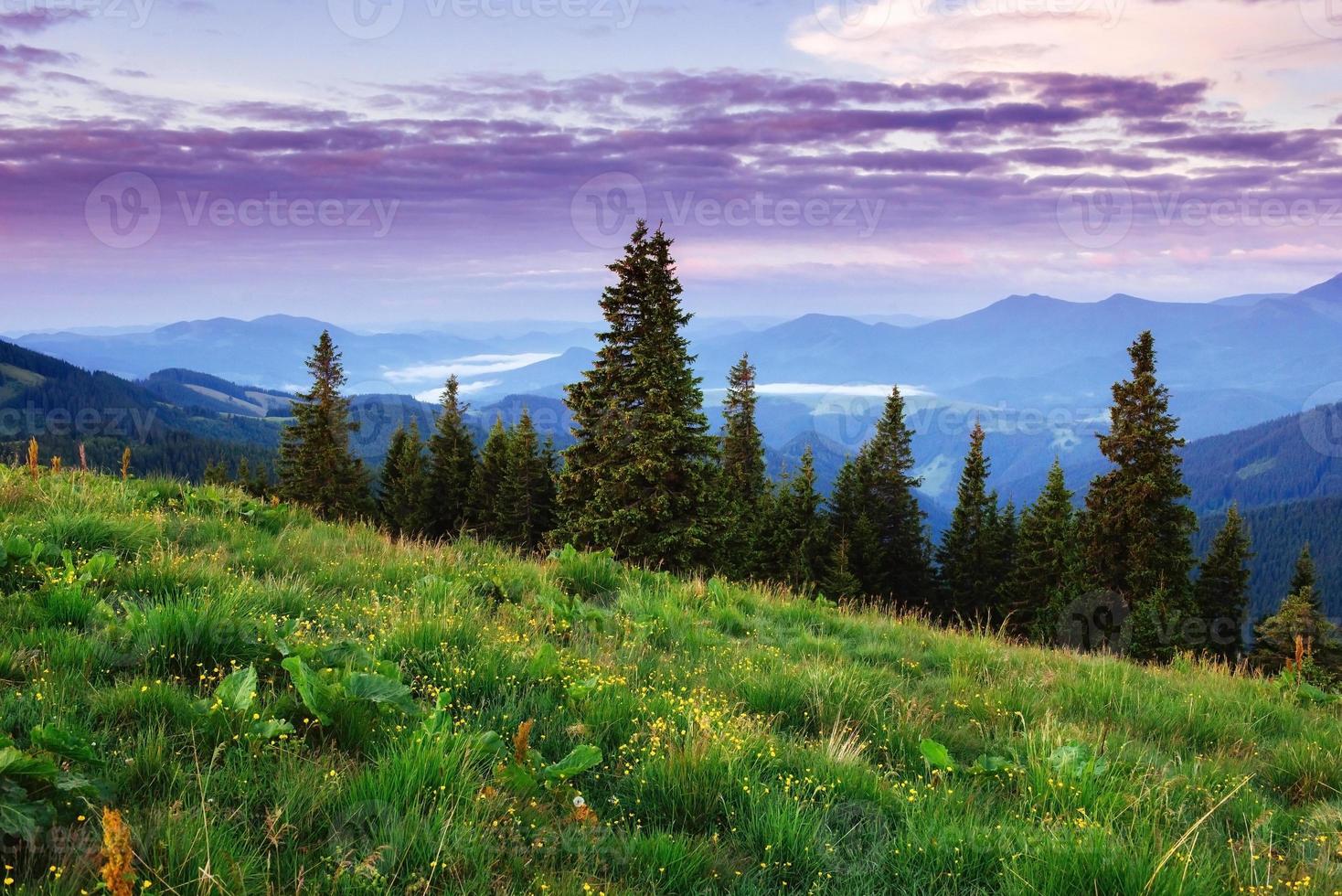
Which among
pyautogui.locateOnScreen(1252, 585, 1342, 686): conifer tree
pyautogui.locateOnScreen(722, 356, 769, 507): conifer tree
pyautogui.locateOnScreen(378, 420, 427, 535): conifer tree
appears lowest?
pyautogui.locateOnScreen(1252, 585, 1342, 686): conifer tree

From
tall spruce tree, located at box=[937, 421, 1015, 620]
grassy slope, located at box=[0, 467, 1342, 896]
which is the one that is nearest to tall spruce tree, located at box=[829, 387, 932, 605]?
tall spruce tree, located at box=[937, 421, 1015, 620]

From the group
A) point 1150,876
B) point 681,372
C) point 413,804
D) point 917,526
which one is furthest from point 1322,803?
point 917,526

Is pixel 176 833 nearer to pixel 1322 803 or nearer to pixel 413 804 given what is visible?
pixel 413 804

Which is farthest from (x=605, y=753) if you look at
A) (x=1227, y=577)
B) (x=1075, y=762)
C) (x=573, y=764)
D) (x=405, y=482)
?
(x=1227, y=577)

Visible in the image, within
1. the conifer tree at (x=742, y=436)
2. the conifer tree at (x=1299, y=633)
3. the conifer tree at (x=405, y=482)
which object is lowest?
the conifer tree at (x=1299, y=633)

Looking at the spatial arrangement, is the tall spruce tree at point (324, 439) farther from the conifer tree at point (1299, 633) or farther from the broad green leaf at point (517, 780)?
the conifer tree at point (1299, 633)

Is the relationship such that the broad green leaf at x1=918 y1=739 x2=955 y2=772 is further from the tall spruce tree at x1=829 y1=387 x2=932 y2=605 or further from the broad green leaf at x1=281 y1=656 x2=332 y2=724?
the tall spruce tree at x1=829 y1=387 x2=932 y2=605

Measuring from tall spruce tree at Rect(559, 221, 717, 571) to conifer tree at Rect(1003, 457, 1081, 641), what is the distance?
2417 centimetres

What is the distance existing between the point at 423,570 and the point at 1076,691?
21.3ft

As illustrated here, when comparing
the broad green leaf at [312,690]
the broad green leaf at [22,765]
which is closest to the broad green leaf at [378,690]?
the broad green leaf at [312,690]

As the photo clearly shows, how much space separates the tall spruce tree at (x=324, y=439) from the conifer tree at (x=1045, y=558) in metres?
44.3

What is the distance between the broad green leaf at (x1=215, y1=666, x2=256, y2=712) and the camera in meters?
3.60

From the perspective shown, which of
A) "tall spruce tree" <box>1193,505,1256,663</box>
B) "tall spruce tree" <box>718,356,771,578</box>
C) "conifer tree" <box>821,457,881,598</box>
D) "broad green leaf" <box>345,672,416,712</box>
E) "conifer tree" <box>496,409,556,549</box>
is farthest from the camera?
"conifer tree" <box>496,409,556,549</box>

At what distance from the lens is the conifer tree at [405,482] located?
58.5 m
